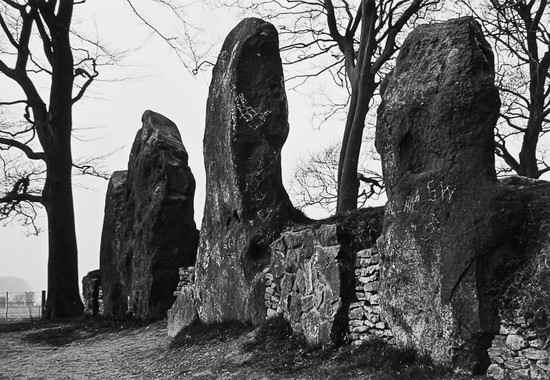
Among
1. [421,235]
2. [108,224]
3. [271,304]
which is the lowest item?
[271,304]

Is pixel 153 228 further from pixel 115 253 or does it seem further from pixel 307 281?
pixel 307 281

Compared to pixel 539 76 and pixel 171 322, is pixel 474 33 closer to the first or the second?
pixel 171 322

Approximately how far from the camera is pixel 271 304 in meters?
10.1

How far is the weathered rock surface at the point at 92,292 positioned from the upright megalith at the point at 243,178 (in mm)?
5986

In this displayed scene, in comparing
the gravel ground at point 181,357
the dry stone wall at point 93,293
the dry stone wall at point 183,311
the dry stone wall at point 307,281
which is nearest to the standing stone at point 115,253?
the dry stone wall at point 93,293

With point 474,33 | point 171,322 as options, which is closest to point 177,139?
point 171,322

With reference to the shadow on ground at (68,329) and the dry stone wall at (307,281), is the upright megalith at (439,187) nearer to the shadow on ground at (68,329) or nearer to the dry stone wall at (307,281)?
the dry stone wall at (307,281)

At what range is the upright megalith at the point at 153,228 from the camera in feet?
46.4

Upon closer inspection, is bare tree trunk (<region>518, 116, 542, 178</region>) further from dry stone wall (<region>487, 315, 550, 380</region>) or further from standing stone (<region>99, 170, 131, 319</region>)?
dry stone wall (<region>487, 315, 550, 380</region>)

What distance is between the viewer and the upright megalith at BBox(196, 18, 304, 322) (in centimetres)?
1088

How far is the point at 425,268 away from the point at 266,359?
255 cm

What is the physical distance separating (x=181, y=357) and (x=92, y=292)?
7.71 m

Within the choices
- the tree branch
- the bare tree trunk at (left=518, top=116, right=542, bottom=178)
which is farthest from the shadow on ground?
the bare tree trunk at (left=518, top=116, right=542, bottom=178)

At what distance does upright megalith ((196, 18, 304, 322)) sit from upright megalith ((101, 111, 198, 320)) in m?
2.20
